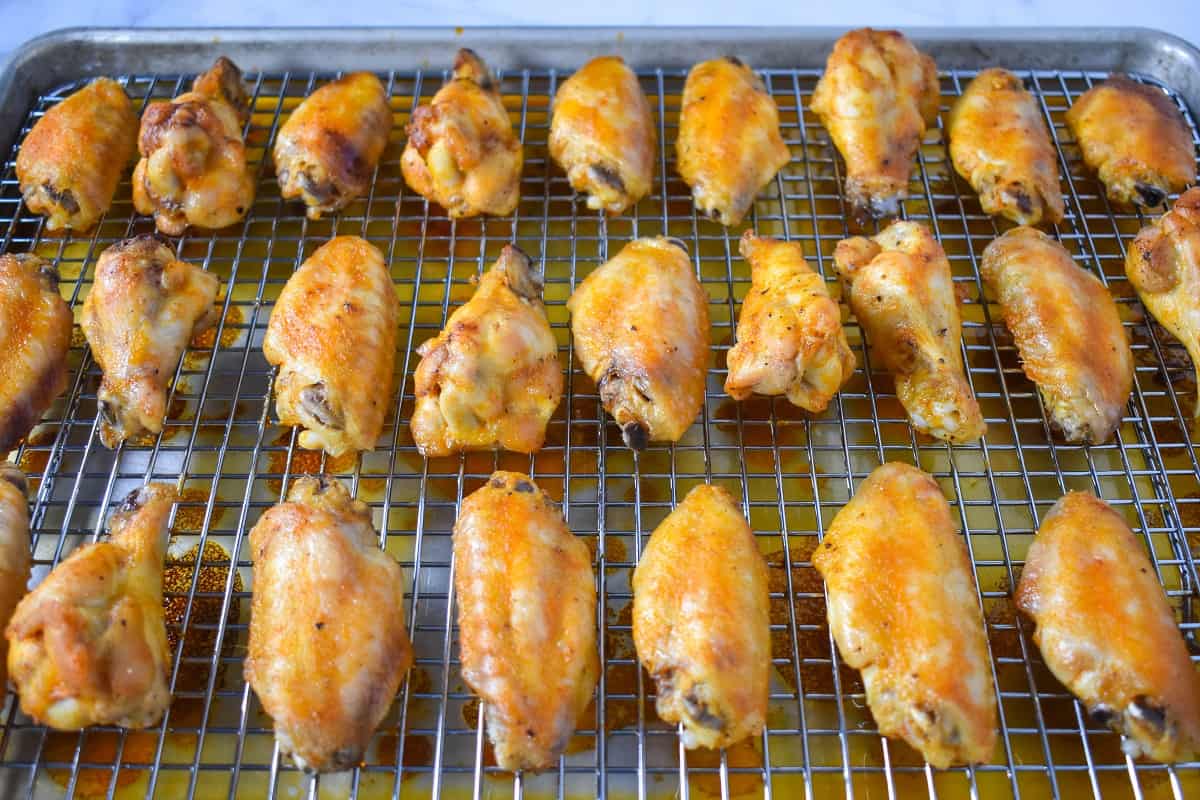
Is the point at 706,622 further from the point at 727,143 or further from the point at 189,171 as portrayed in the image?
the point at 189,171

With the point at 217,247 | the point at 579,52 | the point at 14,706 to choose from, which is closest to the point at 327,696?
the point at 14,706

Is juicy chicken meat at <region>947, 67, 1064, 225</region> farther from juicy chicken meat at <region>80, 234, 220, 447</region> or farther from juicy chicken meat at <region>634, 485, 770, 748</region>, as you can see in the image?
juicy chicken meat at <region>80, 234, 220, 447</region>

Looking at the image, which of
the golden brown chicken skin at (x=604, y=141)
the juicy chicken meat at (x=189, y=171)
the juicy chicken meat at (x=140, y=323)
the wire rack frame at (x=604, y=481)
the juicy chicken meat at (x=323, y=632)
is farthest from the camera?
the golden brown chicken skin at (x=604, y=141)

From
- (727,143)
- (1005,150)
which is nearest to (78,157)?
(727,143)

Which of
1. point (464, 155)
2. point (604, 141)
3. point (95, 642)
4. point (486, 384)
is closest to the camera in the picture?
point (95, 642)

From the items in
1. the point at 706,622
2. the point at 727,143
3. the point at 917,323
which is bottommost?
the point at 706,622

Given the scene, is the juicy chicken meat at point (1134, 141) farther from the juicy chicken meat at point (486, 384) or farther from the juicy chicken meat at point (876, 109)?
the juicy chicken meat at point (486, 384)

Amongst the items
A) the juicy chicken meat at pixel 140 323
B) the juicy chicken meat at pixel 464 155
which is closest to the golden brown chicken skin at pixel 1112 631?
the juicy chicken meat at pixel 464 155
